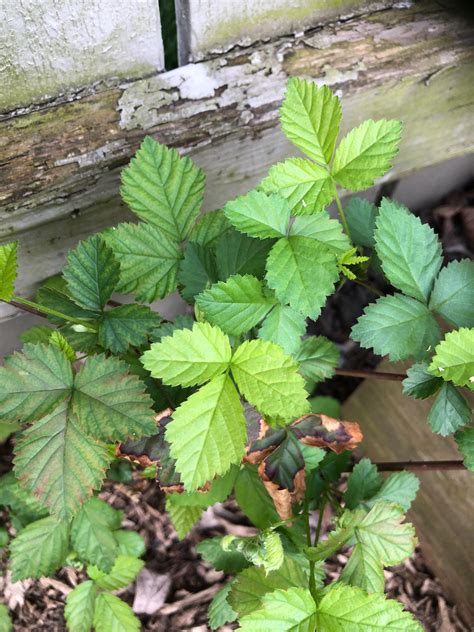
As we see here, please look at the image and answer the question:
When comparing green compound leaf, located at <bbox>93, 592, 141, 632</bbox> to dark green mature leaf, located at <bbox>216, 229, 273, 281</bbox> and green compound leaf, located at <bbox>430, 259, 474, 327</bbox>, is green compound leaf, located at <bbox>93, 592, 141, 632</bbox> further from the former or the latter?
green compound leaf, located at <bbox>430, 259, 474, 327</bbox>

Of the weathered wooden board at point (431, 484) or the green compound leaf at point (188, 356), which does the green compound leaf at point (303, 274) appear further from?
the weathered wooden board at point (431, 484)

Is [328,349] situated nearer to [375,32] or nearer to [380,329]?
[380,329]

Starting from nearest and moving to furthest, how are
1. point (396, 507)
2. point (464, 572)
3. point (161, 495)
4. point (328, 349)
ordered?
1. point (396, 507)
2. point (328, 349)
3. point (464, 572)
4. point (161, 495)

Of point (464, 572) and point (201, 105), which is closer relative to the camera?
point (201, 105)

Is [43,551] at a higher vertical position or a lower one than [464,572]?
higher

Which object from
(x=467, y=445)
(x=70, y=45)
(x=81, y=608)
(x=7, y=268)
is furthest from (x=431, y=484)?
(x=70, y=45)

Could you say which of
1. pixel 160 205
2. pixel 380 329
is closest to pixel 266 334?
pixel 380 329

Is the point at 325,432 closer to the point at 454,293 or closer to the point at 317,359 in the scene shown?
the point at 317,359

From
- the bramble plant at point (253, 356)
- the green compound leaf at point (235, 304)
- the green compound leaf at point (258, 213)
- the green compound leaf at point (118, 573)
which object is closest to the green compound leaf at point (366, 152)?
the bramble plant at point (253, 356)
